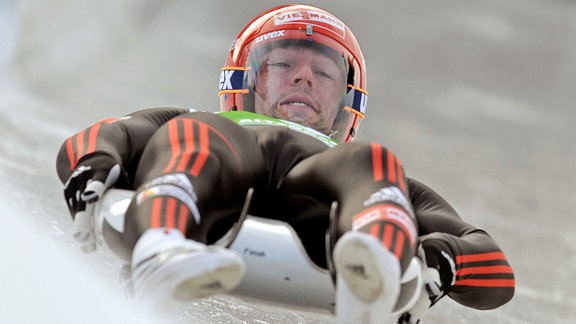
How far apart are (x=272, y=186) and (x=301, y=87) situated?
2.21ft

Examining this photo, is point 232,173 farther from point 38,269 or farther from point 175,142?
point 38,269

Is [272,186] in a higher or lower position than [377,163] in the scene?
lower

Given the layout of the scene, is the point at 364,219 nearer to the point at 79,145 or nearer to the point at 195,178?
the point at 195,178

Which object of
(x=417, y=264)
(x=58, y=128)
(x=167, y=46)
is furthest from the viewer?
(x=167, y=46)

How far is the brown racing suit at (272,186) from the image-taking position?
2.24 m

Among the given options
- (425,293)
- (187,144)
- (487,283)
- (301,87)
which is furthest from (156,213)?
(301,87)

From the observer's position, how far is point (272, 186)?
2.67m

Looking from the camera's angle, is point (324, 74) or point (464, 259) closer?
point (464, 259)

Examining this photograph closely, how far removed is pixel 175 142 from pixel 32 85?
14.9 feet

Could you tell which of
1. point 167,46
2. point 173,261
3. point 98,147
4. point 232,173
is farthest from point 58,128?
point 173,261

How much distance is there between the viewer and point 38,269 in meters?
A: 1.87

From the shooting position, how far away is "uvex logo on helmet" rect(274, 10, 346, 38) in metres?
3.49

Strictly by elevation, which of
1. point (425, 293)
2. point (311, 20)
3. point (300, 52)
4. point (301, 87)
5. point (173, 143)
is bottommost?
point (425, 293)

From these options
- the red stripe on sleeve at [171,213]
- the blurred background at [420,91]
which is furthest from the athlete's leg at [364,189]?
the blurred background at [420,91]
